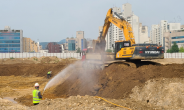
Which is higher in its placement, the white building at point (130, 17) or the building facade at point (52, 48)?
the white building at point (130, 17)

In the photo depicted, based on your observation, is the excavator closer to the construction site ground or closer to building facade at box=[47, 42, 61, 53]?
the construction site ground

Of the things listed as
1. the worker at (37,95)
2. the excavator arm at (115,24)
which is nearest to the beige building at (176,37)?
the excavator arm at (115,24)

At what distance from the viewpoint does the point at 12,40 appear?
128875 millimetres

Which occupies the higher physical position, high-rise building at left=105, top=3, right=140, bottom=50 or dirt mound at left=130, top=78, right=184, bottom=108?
high-rise building at left=105, top=3, right=140, bottom=50

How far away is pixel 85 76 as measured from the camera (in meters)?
19.5

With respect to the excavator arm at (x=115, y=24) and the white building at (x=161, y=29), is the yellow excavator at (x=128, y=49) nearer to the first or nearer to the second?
the excavator arm at (x=115, y=24)

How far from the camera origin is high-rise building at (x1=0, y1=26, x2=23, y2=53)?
→ 12812 centimetres

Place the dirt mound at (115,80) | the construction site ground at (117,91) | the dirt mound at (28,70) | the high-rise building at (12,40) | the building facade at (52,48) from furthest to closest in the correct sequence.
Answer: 1. the building facade at (52,48)
2. the high-rise building at (12,40)
3. the dirt mound at (28,70)
4. the dirt mound at (115,80)
5. the construction site ground at (117,91)

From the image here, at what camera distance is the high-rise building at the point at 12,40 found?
420ft

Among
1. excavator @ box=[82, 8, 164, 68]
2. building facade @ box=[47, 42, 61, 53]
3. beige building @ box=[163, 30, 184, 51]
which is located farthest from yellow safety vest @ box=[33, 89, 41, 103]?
building facade @ box=[47, 42, 61, 53]

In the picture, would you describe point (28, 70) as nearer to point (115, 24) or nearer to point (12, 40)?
point (115, 24)

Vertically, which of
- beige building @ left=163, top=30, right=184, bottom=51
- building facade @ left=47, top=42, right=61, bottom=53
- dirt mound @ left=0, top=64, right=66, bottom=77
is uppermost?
beige building @ left=163, top=30, right=184, bottom=51

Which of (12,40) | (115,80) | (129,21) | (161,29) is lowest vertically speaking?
(115,80)

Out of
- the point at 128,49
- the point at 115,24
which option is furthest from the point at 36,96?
the point at 115,24
